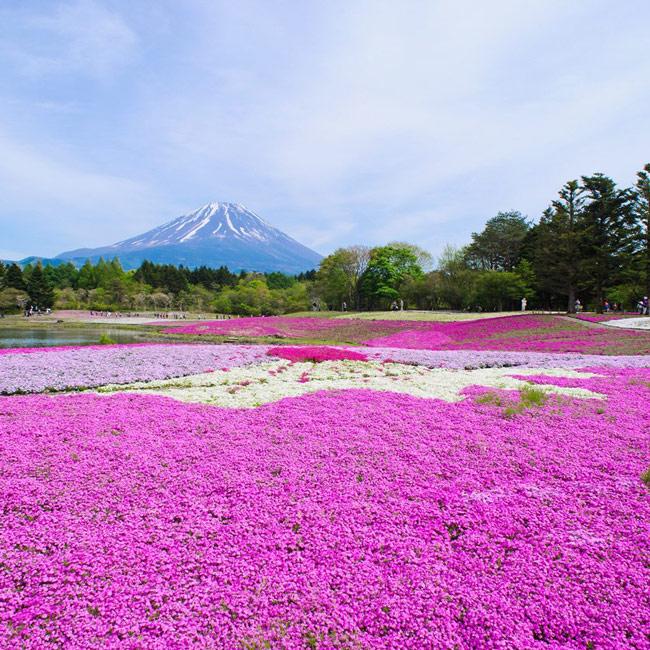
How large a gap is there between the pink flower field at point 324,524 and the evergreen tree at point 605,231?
41.1 meters

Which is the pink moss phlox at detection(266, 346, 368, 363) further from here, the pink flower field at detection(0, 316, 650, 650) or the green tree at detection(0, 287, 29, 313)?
the green tree at detection(0, 287, 29, 313)

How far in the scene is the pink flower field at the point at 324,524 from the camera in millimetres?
3279

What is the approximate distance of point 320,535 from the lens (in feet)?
14.2

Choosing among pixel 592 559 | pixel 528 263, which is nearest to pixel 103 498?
pixel 592 559

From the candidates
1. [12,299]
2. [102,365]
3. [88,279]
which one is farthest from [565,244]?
[88,279]

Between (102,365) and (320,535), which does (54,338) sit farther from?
(320,535)

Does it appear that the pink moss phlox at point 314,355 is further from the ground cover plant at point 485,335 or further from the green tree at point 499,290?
the green tree at point 499,290

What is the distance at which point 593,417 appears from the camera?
836 cm

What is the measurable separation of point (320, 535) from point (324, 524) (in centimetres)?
20

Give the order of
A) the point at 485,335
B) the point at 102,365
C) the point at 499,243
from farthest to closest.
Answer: the point at 499,243 → the point at 485,335 → the point at 102,365

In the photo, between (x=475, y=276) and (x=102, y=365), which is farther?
(x=475, y=276)

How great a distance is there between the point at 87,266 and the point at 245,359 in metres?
127

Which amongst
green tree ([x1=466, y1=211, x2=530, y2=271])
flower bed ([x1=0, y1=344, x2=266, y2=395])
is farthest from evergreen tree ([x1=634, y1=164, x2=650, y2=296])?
flower bed ([x1=0, y1=344, x2=266, y2=395])

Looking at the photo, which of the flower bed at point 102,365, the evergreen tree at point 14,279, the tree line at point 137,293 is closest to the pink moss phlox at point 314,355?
the flower bed at point 102,365
